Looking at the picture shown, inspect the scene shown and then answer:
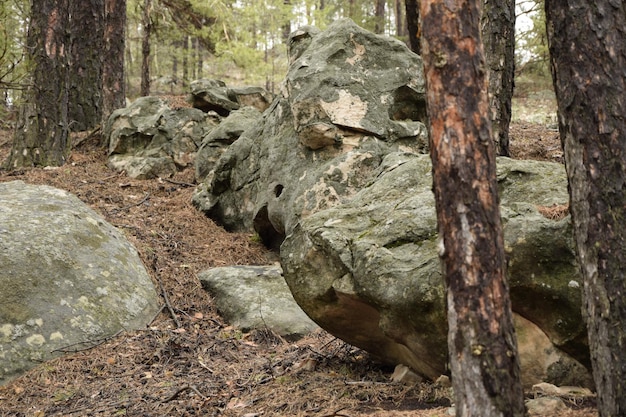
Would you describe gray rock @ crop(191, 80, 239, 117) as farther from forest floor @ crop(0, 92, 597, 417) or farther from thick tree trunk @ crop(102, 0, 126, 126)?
forest floor @ crop(0, 92, 597, 417)

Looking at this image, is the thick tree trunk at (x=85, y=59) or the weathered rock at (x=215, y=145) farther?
the thick tree trunk at (x=85, y=59)

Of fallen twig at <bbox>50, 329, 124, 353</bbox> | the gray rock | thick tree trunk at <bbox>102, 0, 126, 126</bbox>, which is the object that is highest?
thick tree trunk at <bbox>102, 0, 126, 126</bbox>

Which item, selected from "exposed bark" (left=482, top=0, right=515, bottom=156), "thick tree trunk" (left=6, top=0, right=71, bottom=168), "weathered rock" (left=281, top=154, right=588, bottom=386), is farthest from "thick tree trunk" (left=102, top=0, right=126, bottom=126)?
"weathered rock" (left=281, top=154, right=588, bottom=386)

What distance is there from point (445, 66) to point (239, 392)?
2.99m

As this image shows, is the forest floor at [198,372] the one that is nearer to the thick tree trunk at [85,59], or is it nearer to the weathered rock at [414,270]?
the weathered rock at [414,270]

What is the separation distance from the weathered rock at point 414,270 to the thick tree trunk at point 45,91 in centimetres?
689

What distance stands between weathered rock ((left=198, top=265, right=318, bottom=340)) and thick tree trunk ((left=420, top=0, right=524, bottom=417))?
3.54 m

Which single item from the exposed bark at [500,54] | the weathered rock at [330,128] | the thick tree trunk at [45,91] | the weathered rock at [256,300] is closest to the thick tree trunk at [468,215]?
the weathered rock at [256,300]

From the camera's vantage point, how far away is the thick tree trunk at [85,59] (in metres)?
12.2

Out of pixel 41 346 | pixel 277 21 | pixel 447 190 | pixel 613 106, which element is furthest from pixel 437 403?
pixel 277 21

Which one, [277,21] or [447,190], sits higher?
[277,21]

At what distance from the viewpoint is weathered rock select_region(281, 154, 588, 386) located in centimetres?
376

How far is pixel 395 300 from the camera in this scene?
397cm

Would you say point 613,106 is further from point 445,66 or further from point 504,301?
point 504,301
